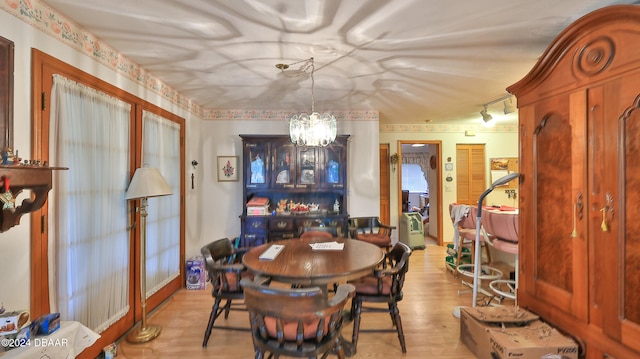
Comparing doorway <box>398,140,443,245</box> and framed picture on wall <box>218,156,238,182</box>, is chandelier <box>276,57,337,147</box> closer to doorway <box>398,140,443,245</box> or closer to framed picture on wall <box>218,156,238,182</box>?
framed picture on wall <box>218,156,238,182</box>

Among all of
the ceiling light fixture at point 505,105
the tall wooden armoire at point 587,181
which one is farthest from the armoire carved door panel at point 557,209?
the ceiling light fixture at point 505,105

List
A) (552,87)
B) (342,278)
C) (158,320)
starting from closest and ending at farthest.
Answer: (552,87)
(342,278)
(158,320)

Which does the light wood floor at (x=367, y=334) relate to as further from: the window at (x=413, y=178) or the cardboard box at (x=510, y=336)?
the window at (x=413, y=178)

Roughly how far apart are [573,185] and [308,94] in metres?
2.67

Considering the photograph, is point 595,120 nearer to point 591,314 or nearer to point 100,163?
point 591,314

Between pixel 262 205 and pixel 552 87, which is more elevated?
pixel 552 87

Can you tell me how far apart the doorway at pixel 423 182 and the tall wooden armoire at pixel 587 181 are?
11.9ft

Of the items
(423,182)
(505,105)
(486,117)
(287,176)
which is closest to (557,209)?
(505,105)

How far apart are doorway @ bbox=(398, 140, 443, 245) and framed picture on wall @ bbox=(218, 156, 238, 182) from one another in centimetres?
305

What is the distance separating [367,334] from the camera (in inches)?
99.2

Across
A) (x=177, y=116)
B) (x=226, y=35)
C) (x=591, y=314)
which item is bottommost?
(x=591, y=314)

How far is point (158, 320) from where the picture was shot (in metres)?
2.82

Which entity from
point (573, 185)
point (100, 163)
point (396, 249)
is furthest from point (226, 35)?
point (573, 185)

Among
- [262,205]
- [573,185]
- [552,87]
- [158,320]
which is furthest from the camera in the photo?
[262,205]
